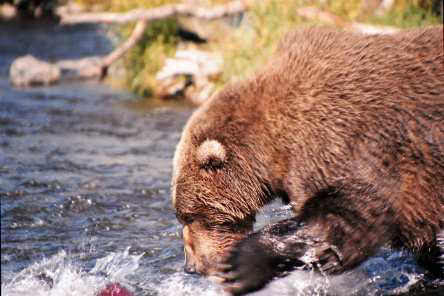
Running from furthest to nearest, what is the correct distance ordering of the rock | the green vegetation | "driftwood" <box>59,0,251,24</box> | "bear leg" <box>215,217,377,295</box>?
1. the rock
2. "driftwood" <box>59,0,251,24</box>
3. the green vegetation
4. "bear leg" <box>215,217,377,295</box>

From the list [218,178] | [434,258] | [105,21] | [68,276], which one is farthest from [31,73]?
[434,258]

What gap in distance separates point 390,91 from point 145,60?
9.11 m

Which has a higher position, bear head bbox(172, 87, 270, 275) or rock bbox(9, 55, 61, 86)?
bear head bbox(172, 87, 270, 275)

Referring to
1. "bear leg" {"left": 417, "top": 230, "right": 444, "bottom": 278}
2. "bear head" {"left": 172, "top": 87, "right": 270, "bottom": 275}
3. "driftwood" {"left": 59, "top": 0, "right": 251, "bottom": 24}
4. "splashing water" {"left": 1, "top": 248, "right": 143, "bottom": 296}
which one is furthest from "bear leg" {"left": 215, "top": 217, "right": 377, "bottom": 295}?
"driftwood" {"left": 59, "top": 0, "right": 251, "bottom": 24}

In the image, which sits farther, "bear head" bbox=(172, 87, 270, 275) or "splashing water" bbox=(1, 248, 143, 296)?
"splashing water" bbox=(1, 248, 143, 296)

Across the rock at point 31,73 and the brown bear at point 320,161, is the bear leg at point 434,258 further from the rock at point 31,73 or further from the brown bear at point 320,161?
the rock at point 31,73

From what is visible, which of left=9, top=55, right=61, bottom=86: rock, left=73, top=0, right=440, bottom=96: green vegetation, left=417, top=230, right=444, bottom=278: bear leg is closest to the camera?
left=417, top=230, right=444, bottom=278: bear leg

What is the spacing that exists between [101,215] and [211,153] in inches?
98.2

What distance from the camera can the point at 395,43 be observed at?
480 centimetres

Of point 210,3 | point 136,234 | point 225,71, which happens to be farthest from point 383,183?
point 210,3

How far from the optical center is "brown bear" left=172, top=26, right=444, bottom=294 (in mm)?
4348

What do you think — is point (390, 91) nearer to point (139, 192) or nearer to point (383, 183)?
point (383, 183)

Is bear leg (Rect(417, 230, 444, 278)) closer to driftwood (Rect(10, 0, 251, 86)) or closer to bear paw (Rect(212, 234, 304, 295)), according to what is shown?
bear paw (Rect(212, 234, 304, 295))

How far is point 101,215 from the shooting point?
22.1 ft
